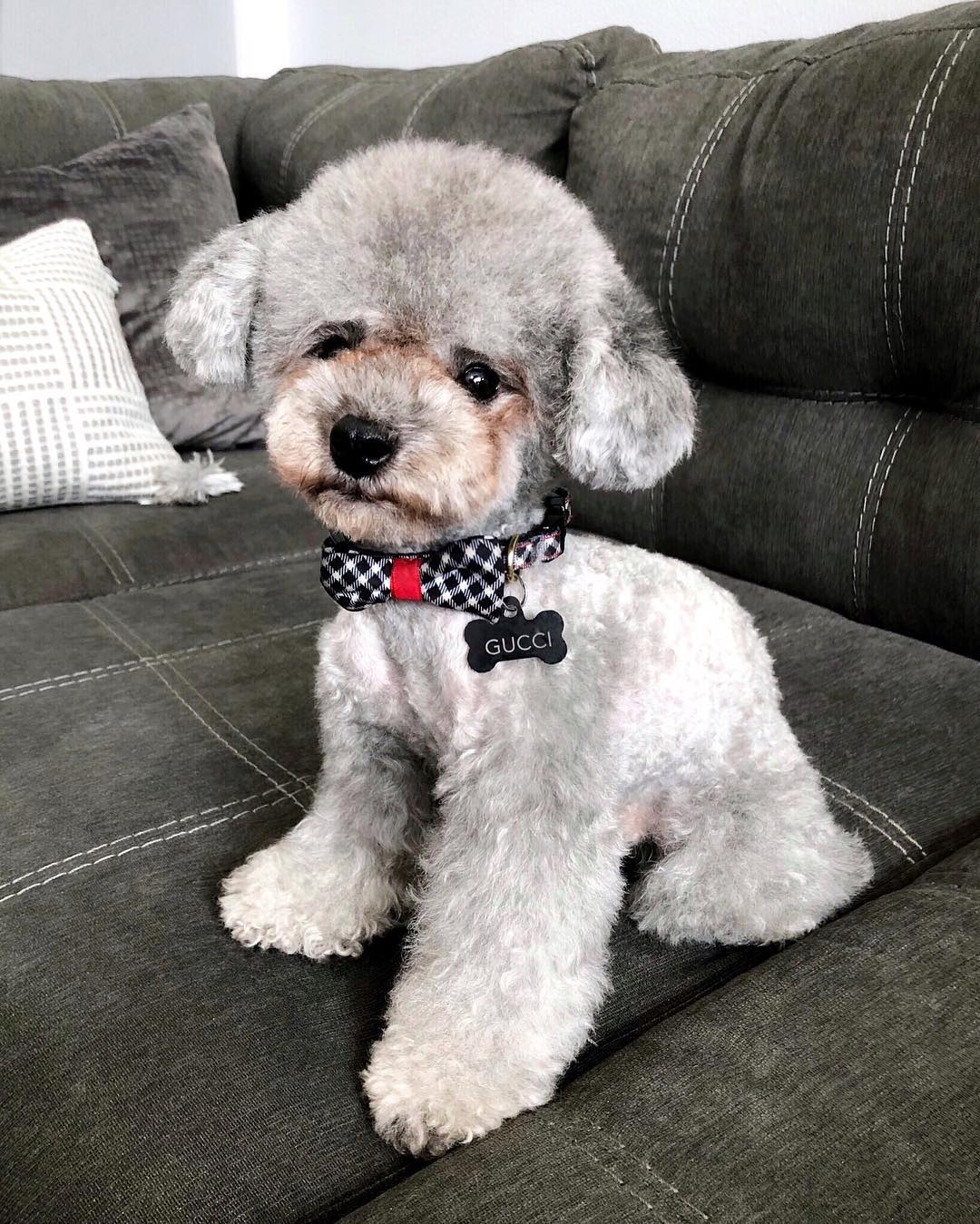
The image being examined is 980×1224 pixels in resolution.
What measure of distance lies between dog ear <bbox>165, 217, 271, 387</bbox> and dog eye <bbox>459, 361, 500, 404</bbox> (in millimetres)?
210

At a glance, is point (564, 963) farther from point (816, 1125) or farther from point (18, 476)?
point (18, 476)

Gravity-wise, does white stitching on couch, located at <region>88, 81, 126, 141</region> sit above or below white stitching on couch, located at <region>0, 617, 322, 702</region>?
above

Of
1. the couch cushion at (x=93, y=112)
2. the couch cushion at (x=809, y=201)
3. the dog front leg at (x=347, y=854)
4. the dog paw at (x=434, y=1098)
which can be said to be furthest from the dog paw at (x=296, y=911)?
the couch cushion at (x=93, y=112)

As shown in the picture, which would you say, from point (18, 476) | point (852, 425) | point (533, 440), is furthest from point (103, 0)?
point (533, 440)

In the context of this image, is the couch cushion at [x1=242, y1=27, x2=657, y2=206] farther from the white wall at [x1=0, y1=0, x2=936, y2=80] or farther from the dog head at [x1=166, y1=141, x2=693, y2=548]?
the dog head at [x1=166, y1=141, x2=693, y2=548]

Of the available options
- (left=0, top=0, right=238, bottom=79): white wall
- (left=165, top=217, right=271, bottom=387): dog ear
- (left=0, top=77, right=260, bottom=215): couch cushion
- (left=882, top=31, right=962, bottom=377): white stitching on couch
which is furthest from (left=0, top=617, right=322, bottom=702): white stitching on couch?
(left=0, top=0, right=238, bottom=79): white wall

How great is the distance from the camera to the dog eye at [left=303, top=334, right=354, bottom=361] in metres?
0.79

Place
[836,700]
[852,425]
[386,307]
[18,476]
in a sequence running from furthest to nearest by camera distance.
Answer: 1. [18,476]
2. [852,425]
3. [836,700]
4. [386,307]

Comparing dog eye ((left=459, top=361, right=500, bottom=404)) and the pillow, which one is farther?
the pillow

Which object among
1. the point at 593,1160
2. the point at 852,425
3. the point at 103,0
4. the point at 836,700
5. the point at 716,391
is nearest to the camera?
the point at 593,1160

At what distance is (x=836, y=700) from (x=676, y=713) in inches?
15.4

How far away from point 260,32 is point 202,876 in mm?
2795

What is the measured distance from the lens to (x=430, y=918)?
80 cm

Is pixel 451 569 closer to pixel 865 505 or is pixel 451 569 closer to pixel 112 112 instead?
pixel 865 505
